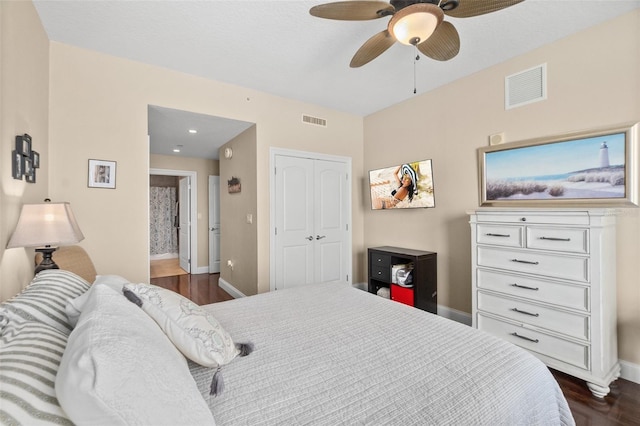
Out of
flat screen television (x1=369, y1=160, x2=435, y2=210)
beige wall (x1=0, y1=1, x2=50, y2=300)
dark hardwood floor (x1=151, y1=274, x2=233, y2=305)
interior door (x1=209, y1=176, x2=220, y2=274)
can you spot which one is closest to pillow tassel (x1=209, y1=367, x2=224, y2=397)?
beige wall (x1=0, y1=1, x2=50, y2=300)

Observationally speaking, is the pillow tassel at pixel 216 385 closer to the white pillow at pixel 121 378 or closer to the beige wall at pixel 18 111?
the white pillow at pixel 121 378

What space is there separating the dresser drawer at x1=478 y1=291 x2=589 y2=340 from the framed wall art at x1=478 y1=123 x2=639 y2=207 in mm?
932

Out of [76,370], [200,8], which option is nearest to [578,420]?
[76,370]

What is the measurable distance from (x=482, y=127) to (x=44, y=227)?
149 inches

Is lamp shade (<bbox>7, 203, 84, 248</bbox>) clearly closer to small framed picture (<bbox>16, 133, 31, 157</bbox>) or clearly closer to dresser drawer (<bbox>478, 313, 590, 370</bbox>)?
small framed picture (<bbox>16, 133, 31, 157</bbox>)

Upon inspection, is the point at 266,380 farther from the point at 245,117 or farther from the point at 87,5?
the point at 245,117

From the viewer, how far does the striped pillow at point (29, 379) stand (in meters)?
0.55

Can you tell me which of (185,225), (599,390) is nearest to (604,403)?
(599,390)

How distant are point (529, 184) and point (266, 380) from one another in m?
2.85

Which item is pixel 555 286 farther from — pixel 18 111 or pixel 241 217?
pixel 18 111

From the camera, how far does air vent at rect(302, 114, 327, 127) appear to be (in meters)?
3.97

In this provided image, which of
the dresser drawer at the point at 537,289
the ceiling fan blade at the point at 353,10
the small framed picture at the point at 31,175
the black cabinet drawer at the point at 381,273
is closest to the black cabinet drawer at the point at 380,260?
the black cabinet drawer at the point at 381,273

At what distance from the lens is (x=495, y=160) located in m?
2.91

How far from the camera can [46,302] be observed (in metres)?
1.07
